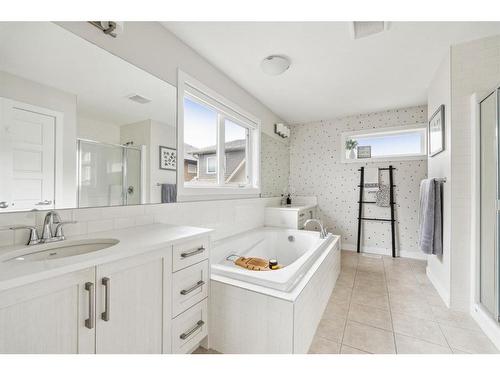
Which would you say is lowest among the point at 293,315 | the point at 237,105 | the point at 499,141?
the point at 293,315

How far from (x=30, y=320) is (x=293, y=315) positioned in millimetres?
1104

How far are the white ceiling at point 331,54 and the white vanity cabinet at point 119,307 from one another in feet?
5.46

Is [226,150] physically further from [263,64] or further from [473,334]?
[473,334]

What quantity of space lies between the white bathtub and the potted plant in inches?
69.8

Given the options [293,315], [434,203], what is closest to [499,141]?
[434,203]

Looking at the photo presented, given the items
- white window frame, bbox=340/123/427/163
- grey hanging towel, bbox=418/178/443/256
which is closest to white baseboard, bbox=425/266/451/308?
grey hanging towel, bbox=418/178/443/256

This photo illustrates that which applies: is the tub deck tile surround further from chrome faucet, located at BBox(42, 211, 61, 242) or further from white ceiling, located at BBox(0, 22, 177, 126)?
white ceiling, located at BBox(0, 22, 177, 126)

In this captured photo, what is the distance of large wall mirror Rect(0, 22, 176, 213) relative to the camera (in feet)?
3.49

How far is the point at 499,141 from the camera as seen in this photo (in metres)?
1.56

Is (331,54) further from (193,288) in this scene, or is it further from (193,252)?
(193,288)

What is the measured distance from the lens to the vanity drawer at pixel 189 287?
1247 mm

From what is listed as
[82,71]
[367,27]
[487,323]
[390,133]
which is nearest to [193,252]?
[82,71]

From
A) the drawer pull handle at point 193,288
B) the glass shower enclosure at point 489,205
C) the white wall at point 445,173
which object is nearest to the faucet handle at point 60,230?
the drawer pull handle at point 193,288

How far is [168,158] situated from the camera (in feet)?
6.00
